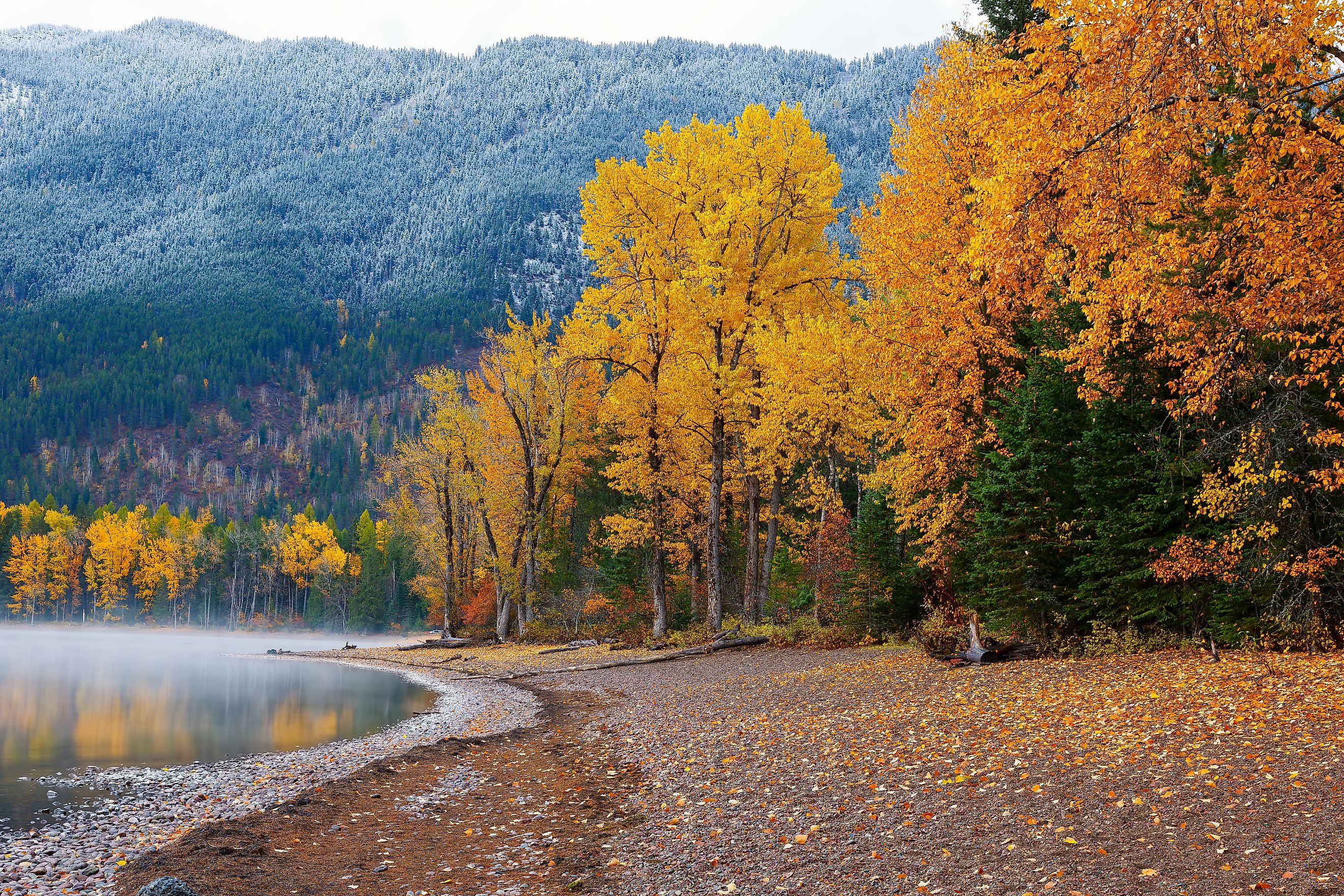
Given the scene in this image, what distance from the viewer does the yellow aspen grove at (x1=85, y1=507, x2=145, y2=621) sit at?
96.1m

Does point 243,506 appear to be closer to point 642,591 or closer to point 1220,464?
point 642,591

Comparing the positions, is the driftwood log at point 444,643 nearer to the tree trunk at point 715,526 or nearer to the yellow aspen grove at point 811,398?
the tree trunk at point 715,526

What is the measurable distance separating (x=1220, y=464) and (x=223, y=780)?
648 inches

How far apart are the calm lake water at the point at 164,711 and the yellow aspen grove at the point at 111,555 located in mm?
55866

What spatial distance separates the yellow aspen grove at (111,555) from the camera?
9612cm

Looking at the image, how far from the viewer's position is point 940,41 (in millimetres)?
21578

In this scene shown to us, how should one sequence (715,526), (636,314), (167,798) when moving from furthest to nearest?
(636,314) < (715,526) < (167,798)

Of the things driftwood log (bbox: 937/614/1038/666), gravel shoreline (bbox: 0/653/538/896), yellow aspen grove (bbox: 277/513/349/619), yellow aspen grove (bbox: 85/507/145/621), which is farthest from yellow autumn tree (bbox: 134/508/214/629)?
driftwood log (bbox: 937/614/1038/666)

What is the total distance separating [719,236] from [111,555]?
322ft

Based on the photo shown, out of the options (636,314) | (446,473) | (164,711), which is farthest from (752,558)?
(446,473)

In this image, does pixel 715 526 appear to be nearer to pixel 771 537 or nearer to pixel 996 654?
pixel 771 537

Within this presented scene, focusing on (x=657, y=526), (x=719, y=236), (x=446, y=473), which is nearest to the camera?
(x=719, y=236)

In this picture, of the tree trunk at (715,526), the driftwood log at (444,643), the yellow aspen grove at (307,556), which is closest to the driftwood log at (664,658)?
the tree trunk at (715,526)

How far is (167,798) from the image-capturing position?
1167 cm
